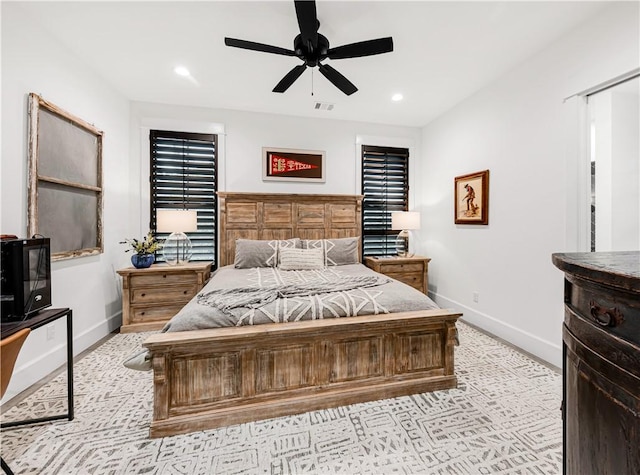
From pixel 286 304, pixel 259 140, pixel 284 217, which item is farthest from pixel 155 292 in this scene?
pixel 259 140

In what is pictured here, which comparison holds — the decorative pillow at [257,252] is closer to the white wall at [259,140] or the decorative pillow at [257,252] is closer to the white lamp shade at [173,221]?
the white lamp shade at [173,221]

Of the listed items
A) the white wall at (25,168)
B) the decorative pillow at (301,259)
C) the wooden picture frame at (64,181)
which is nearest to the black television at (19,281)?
the white wall at (25,168)

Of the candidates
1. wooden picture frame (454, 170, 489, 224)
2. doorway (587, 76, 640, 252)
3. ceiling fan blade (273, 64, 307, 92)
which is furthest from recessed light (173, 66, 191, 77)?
doorway (587, 76, 640, 252)

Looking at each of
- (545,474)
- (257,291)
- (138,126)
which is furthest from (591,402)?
(138,126)

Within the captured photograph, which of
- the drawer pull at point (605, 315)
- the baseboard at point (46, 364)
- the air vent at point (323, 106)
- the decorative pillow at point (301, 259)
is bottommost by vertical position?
the baseboard at point (46, 364)

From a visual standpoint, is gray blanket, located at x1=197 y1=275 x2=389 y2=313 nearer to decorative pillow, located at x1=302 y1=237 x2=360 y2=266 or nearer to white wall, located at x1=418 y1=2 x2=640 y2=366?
decorative pillow, located at x1=302 y1=237 x2=360 y2=266

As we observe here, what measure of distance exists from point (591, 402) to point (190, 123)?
14.6 feet

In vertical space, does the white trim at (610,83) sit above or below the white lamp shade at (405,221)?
above

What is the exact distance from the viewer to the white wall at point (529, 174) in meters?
2.26

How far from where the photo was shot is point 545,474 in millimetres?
1426

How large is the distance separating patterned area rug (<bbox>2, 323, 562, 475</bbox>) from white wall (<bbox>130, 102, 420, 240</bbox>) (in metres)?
2.50

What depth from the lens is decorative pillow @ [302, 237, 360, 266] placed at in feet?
12.3

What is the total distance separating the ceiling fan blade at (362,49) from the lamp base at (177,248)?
9.46 ft

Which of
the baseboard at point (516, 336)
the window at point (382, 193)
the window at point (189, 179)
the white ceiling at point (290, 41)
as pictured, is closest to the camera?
the white ceiling at point (290, 41)
